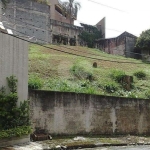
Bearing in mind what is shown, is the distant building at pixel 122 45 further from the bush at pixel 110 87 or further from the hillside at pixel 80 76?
the bush at pixel 110 87

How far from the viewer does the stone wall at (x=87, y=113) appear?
1272 cm

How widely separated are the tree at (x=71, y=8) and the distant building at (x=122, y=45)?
616cm

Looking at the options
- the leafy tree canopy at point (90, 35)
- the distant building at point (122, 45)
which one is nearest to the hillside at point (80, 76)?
the distant building at point (122, 45)

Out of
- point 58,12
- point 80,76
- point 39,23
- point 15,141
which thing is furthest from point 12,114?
point 58,12

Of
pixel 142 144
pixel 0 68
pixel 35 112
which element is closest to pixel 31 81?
pixel 35 112

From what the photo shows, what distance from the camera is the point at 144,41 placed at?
128ft

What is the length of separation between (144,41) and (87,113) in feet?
88.6

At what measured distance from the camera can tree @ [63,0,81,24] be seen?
41250 millimetres

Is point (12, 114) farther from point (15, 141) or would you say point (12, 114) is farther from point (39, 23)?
point (39, 23)

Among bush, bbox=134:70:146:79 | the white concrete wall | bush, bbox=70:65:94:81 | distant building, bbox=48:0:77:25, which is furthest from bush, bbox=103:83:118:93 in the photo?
distant building, bbox=48:0:77:25

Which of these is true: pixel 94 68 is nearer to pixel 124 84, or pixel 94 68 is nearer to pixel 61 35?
pixel 124 84

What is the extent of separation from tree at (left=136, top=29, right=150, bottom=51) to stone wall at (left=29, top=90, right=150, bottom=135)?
77.2ft

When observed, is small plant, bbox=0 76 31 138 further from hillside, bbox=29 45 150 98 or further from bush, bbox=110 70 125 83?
bush, bbox=110 70 125 83

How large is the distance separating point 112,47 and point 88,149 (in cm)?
3062
